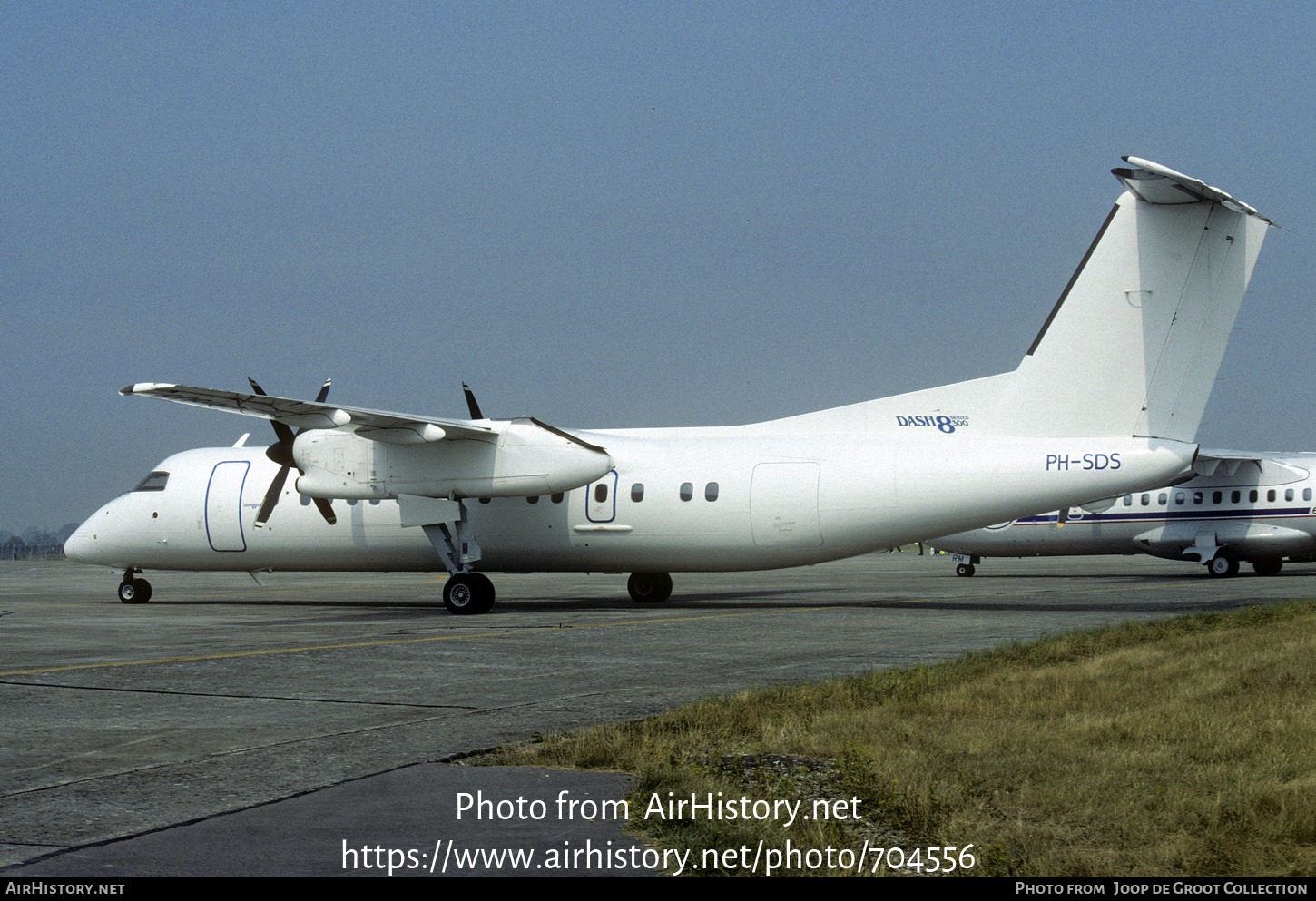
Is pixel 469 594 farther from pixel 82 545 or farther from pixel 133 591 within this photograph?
pixel 82 545

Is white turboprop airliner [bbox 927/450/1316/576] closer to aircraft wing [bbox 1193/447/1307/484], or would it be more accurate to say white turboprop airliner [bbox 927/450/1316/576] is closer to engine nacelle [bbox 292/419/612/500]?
aircraft wing [bbox 1193/447/1307/484]

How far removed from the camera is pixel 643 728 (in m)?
7.86

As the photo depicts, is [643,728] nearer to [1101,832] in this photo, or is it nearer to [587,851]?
[587,851]

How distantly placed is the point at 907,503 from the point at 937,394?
6.52ft

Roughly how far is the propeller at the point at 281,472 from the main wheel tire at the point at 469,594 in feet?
10.3

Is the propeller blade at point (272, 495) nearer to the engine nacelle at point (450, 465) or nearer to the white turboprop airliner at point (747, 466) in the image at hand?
the white turboprop airliner at point (747, 466)

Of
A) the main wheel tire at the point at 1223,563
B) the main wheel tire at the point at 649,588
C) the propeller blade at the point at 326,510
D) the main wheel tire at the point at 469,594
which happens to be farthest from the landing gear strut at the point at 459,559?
the main wheel tire at the point at 1223,563

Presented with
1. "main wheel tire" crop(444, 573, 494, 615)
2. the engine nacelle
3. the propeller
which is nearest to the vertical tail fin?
the engine nacelle

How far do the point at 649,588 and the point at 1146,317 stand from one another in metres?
11.6

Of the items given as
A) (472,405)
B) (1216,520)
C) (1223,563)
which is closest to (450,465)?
(472,405)

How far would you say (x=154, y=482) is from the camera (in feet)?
83.3

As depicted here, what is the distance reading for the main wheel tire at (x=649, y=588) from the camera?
24844 mm

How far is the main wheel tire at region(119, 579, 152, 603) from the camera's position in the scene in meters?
25.9
